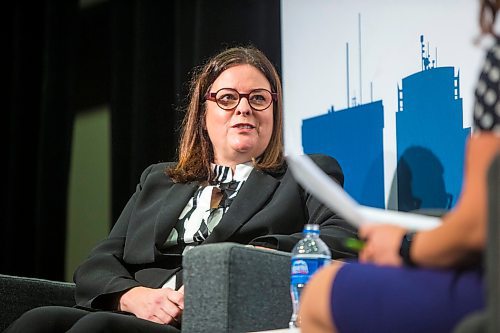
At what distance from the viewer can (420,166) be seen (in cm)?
254

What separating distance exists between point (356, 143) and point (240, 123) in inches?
14.7

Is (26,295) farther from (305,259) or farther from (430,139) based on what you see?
(430,139)

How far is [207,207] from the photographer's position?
2.63 metres

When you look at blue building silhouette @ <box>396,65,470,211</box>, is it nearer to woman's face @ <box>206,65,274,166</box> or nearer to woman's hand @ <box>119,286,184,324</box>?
woman's face @ <box>206,65,274,166</box>

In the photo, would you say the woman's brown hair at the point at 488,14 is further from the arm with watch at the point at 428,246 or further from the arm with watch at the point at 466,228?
the arm with watch at the point at 428,246

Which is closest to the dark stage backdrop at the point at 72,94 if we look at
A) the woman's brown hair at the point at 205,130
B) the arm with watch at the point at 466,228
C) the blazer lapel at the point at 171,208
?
the woman's brown hair at the point at 205,130

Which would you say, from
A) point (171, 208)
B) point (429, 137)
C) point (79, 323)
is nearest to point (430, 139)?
point (429, 137)

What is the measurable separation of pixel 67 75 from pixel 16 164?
463mm

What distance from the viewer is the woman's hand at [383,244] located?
50.7 inches

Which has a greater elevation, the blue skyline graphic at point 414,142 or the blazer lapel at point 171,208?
the blue skyline graphic at point 414,142

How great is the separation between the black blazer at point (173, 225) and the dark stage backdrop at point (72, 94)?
81cm

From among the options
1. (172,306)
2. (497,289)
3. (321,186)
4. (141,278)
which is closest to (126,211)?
(141,278)

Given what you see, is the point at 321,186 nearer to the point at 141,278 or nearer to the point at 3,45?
the point at 141,278

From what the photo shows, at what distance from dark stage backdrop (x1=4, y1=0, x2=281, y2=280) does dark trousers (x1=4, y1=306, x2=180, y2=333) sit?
1.24m
